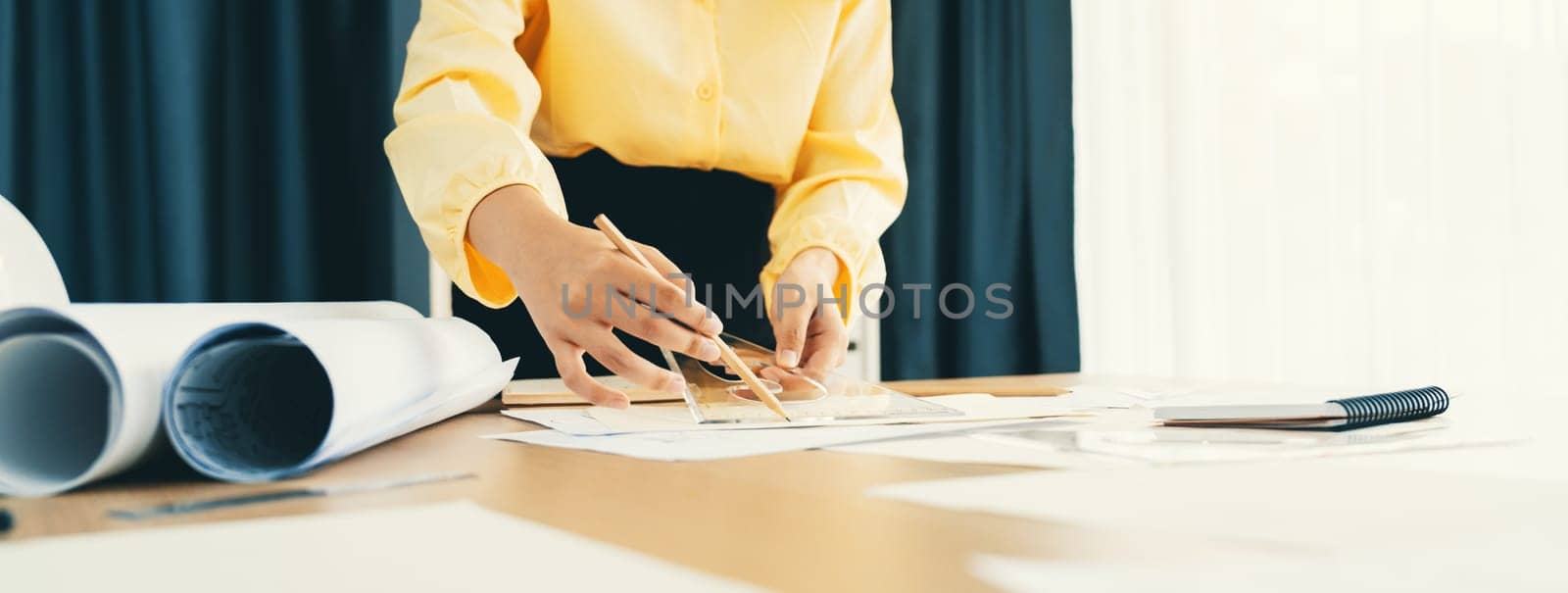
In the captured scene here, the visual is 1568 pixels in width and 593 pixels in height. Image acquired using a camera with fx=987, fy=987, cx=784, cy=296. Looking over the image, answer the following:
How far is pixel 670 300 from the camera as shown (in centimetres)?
68

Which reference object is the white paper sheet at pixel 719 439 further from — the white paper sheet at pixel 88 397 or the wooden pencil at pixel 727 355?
the white paper sheet at pixel 88 397

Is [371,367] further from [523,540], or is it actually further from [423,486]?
[523,540]

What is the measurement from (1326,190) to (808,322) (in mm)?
1367

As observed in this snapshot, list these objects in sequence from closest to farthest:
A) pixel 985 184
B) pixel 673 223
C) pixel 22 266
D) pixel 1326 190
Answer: pixel 22 266 < pixel 673 223 < pixel 1326 190 < pixel 985 184

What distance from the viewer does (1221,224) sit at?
210 centimetres

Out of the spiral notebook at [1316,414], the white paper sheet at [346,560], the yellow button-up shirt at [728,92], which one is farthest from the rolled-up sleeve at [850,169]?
the white paper sheet at [346,560]

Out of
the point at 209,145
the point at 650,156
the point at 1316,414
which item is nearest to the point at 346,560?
the point at 1316,414

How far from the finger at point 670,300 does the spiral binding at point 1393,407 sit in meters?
0.41

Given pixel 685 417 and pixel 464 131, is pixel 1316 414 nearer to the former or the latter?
pixel 685 417

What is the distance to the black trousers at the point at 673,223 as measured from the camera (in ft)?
4.15

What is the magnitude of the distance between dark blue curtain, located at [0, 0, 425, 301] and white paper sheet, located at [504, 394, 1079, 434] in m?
1.09

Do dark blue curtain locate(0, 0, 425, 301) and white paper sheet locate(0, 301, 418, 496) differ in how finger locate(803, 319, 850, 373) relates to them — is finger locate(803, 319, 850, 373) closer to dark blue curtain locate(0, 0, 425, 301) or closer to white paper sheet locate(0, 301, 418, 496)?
white paper sheet locate(0, 301, 418, 496)

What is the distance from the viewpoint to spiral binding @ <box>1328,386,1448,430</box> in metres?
0.63

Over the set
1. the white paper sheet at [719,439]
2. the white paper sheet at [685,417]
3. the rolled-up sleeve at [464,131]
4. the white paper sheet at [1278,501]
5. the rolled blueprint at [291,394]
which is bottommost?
the white paper sheet at [685,417]
